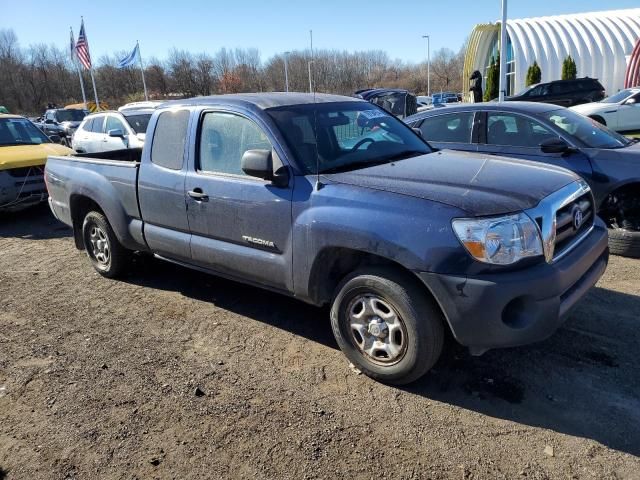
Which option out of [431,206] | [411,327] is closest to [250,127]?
[431,206]

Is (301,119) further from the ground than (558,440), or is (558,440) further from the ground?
(301,119)

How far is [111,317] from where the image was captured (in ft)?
15.5

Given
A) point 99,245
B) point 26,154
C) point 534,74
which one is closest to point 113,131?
point 26,154

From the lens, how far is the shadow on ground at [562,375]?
2.98 m

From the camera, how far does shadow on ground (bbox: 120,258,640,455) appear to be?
2980mm

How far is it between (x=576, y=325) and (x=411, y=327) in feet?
5.64

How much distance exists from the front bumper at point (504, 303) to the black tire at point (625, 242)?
2.92 m

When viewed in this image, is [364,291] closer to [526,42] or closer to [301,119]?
[301,119]

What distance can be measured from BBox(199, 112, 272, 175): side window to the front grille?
2.05m

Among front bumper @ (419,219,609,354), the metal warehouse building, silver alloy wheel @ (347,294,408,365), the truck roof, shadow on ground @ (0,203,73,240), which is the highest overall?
the metal warehouse building

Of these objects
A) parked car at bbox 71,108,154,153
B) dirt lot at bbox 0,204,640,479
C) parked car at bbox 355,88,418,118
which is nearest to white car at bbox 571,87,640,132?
parked car at bbox 355,88,418,118

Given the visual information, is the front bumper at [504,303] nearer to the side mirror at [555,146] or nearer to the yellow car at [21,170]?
the side mirror at [555,146]

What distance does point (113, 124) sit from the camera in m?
12.6

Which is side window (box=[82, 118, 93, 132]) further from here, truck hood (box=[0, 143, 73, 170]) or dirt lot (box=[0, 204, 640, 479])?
dirt lot (box=[0, 204, 640, 479])
